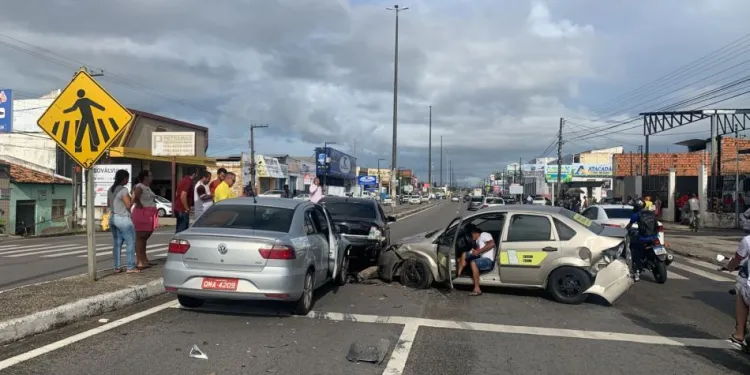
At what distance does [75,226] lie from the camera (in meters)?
31.1

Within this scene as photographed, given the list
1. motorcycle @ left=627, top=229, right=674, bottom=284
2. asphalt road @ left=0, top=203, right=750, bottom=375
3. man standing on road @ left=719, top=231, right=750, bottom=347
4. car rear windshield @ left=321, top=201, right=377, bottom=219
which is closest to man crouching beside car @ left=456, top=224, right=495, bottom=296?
asphalt road @ left=0, top=203, right=750, bottom=375

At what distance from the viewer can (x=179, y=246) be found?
712 centimetres

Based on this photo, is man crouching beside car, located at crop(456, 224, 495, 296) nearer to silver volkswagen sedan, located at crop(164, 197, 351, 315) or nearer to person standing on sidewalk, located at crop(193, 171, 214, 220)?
silver volkswagen sedan, located at crop(164, 197, 351, 315)

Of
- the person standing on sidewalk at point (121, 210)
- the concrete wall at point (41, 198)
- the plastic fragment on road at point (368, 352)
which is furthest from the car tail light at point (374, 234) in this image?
the concrete wall at point (41, 198)

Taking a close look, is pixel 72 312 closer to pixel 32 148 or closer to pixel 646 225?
pixel 646 225

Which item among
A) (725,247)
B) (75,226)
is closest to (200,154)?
(75,226)

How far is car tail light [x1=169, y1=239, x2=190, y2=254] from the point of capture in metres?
7.08

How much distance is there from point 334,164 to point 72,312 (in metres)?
71.3

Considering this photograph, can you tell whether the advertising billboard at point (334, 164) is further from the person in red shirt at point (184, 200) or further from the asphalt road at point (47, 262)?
the person in red shirt at point (184, 200)

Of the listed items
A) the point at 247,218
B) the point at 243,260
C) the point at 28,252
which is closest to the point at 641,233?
the point at 247,218

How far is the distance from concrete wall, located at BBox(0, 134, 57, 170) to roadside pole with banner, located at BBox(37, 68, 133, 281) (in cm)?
3097

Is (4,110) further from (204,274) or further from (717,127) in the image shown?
(717,127)

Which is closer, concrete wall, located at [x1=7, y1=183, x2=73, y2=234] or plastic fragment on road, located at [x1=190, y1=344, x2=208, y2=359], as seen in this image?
plastic fragment on road, located at [x1=190, y1=344, x2=208, y2=359]

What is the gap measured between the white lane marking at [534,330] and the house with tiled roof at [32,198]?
86.5 feet
